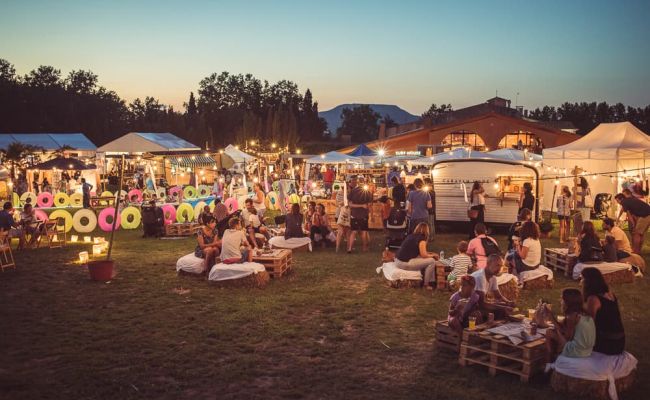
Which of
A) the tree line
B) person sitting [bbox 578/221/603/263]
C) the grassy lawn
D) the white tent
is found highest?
the tree line

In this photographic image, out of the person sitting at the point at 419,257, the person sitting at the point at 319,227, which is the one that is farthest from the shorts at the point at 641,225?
the person sitting at the point at 319,227

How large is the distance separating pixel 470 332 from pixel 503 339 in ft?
1.31

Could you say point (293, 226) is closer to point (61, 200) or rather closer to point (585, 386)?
point (585, 386)

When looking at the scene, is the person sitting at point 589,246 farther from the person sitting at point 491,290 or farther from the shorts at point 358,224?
the shorts at point 358,224

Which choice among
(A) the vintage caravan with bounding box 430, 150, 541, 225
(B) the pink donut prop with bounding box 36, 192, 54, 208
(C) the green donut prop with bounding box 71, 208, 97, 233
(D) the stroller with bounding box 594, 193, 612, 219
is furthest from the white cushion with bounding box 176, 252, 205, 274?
(B) the pink donut prop with bounding box 36, 192, 54, 208

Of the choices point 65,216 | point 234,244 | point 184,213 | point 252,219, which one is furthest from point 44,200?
point 234,244

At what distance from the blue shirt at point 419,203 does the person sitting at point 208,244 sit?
4.94 metres

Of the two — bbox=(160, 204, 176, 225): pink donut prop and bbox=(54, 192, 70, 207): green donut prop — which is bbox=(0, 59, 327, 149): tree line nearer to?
bbox=(54, 192, 70, 207): green donut prop

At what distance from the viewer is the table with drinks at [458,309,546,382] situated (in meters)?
5.92

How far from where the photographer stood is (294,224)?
14102 millimetres

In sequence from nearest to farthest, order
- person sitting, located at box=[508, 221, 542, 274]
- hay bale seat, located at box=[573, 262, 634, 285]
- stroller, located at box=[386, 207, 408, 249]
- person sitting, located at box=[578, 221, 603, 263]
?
person sitting, located at box=[508, 221, 542, 274] → person sitting, located at box=[578, 221, 603, 263] → hay bale seat, located at box=[573, 262, 634, 285] → stroller, located at box=[386, 207, 408, 249]

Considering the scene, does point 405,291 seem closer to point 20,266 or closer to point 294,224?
point 294,224

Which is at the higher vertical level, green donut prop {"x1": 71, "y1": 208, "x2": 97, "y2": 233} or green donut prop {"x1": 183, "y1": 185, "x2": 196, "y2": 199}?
green donut prop {"x1": 183, "y1": 185, "x2": 196, "y2": 199}

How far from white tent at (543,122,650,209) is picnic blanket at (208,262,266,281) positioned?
1358 centimetres
